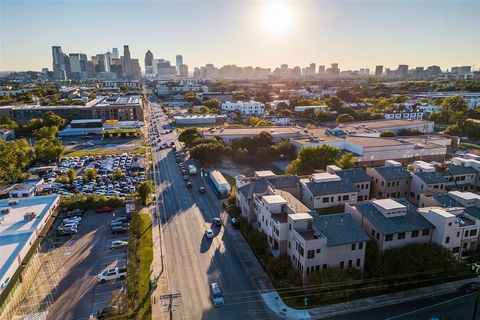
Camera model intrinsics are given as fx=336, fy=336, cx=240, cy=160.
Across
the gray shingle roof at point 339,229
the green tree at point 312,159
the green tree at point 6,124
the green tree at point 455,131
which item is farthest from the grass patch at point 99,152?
the green tree at point 455,131

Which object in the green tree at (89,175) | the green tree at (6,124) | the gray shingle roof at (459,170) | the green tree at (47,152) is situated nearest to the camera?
the gray shingle roof at (459,170)

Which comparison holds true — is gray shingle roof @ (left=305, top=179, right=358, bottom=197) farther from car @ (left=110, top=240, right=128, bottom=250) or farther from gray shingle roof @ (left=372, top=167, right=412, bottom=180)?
car @ (left=110, top=240, right=128, bottom=250)

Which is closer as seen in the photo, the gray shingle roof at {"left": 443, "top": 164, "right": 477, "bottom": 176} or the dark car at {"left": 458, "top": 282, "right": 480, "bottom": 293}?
the dark car at {"left": 458, "top": 282, "right": 480, "bottom": 293}

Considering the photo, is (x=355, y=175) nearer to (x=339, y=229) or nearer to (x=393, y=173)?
(x=393, y=173)

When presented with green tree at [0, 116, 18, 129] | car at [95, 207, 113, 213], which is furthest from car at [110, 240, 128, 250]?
green tree at [0, 116, 18, 129]

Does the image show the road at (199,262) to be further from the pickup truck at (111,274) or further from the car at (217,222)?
the pickup truck at (111,274)

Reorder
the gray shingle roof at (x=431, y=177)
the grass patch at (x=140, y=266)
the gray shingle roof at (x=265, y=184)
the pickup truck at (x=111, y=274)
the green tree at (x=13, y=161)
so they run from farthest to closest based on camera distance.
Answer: the green tree at (x=13, y=161) → the gray shingle roof at (x=431, y=177) → the gray shingle roof at (x=265, y=184) → the pickup truck at (x=111, y=274) → the grass patch at (x=140, y=266)

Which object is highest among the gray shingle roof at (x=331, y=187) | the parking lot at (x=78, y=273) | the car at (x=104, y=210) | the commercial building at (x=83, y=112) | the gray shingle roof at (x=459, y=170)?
the commercial building at (x=83, y=112)

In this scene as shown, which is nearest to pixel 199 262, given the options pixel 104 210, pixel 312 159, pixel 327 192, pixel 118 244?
pixel 118 244
